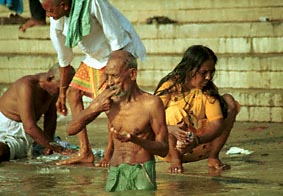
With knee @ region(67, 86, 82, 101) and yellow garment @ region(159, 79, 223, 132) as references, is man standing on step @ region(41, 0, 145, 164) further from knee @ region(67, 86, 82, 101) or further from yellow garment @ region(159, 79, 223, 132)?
yellow garment @ region(159, 79, 223, 132)

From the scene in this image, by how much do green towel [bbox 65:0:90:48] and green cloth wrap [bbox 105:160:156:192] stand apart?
1707mm

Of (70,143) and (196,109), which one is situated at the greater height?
(196,109)

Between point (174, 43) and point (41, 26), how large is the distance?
7.20 feet

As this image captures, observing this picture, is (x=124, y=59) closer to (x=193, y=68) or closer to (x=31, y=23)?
(x=193, y=68)

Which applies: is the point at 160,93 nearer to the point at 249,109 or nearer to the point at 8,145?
the point at 8,145

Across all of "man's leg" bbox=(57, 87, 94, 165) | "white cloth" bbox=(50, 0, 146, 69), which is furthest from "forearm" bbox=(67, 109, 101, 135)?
"man's leg" bbox=(57, 87, 94, 165)

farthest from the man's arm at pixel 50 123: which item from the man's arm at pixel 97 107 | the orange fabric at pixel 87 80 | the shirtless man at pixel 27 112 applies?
the man's arm at pixel 97 107

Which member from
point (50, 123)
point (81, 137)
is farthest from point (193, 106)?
point (50, 123)

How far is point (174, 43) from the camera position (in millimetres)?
13336

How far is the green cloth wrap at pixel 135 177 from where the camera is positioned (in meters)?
7.63

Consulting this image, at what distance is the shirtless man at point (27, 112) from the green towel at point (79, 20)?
0.77m

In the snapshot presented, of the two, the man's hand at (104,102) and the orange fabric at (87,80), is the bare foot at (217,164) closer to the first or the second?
the orange fabric at (87,80)

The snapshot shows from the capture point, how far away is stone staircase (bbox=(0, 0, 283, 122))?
12.3 meters

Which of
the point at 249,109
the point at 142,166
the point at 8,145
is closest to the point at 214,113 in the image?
the point at 142,166
